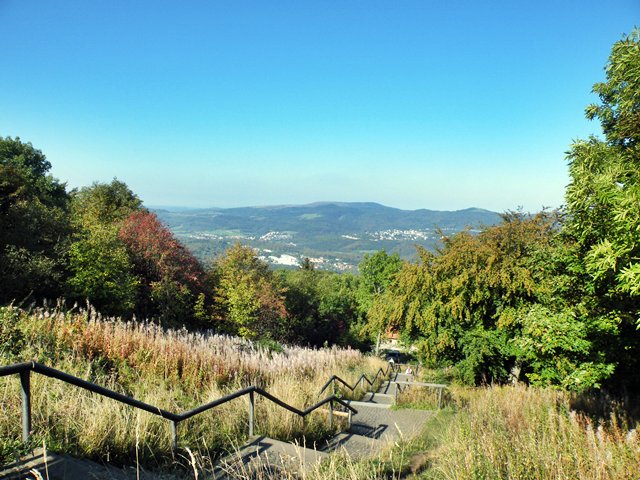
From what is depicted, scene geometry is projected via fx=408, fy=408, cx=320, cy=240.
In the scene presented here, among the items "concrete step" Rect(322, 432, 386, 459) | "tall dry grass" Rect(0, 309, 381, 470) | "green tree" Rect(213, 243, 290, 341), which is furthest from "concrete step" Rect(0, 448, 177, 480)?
"green tree" Rect(213, 243, 290, 341)

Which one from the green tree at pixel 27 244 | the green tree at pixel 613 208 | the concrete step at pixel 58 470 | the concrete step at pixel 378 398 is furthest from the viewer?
the green tree at pixel 27 244

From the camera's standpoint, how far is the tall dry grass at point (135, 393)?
12.2ft

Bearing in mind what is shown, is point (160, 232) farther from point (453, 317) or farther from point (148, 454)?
point (148, 454)

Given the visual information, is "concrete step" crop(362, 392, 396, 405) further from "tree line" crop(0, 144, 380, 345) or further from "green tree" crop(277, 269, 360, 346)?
"green tree" crop(277, 269, 360, 346)

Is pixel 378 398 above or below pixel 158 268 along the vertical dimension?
below

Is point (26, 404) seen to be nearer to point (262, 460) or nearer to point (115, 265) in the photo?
point (262, 460)

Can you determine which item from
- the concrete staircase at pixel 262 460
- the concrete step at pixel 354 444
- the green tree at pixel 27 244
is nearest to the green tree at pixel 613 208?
the concrete staircase at pixel 262 460

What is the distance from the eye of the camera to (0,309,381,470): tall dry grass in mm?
3713

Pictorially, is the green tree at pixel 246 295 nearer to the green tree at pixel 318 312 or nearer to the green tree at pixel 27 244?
the green tree at pixel 318 312

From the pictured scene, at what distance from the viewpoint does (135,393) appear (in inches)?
208

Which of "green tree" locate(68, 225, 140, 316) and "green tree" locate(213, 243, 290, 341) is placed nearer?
"green tree" locate(68, 225, 140, 316)

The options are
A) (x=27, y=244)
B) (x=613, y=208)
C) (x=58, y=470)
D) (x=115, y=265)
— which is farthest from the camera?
(x=115, y=265)

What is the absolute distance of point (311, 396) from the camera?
759 centimetres

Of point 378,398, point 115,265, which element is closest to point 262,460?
point 378,398
